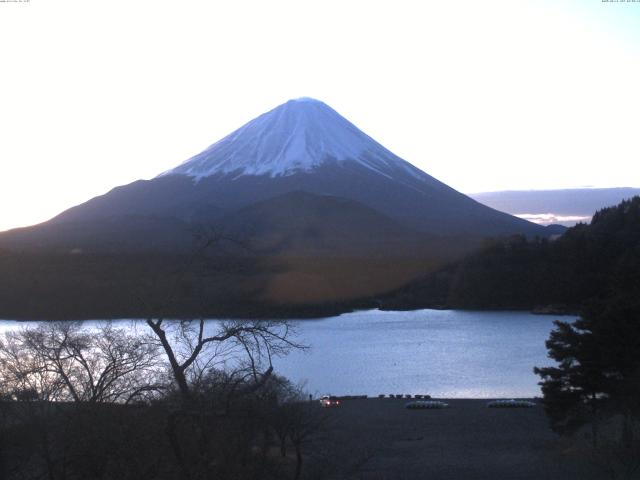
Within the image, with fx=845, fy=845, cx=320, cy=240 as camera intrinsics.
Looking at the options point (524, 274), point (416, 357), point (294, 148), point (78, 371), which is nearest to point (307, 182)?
point (294, 148)

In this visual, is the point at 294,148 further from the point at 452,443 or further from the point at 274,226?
the point at 452,443

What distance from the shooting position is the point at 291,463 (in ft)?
19.0

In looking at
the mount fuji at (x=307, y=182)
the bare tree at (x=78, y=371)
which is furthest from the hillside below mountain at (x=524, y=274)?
the bare tree at (x=78, y=371)

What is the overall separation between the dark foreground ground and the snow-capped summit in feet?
132

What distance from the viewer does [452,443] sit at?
1088cm

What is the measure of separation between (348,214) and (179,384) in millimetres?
34305

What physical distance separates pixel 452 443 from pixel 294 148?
4735 cm

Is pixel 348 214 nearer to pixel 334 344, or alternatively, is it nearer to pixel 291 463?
pixel 334 344

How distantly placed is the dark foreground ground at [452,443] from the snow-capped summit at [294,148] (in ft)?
132

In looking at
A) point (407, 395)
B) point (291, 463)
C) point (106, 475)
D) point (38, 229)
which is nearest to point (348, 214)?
point (38, 229)

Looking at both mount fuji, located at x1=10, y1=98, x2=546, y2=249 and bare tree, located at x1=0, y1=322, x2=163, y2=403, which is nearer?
bare tree, located at x1=0, y1=322, x2=163, y2=403

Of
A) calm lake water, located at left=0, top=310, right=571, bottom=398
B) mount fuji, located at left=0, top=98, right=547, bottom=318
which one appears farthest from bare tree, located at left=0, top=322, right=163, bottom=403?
calm lake water, located at left=0, top=310, right=571, bottom=398

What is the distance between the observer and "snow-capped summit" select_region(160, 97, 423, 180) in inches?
2138

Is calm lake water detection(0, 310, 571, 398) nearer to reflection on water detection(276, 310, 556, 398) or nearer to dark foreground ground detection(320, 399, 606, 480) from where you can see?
reflection on water detection(276, 310, 556, 398)
